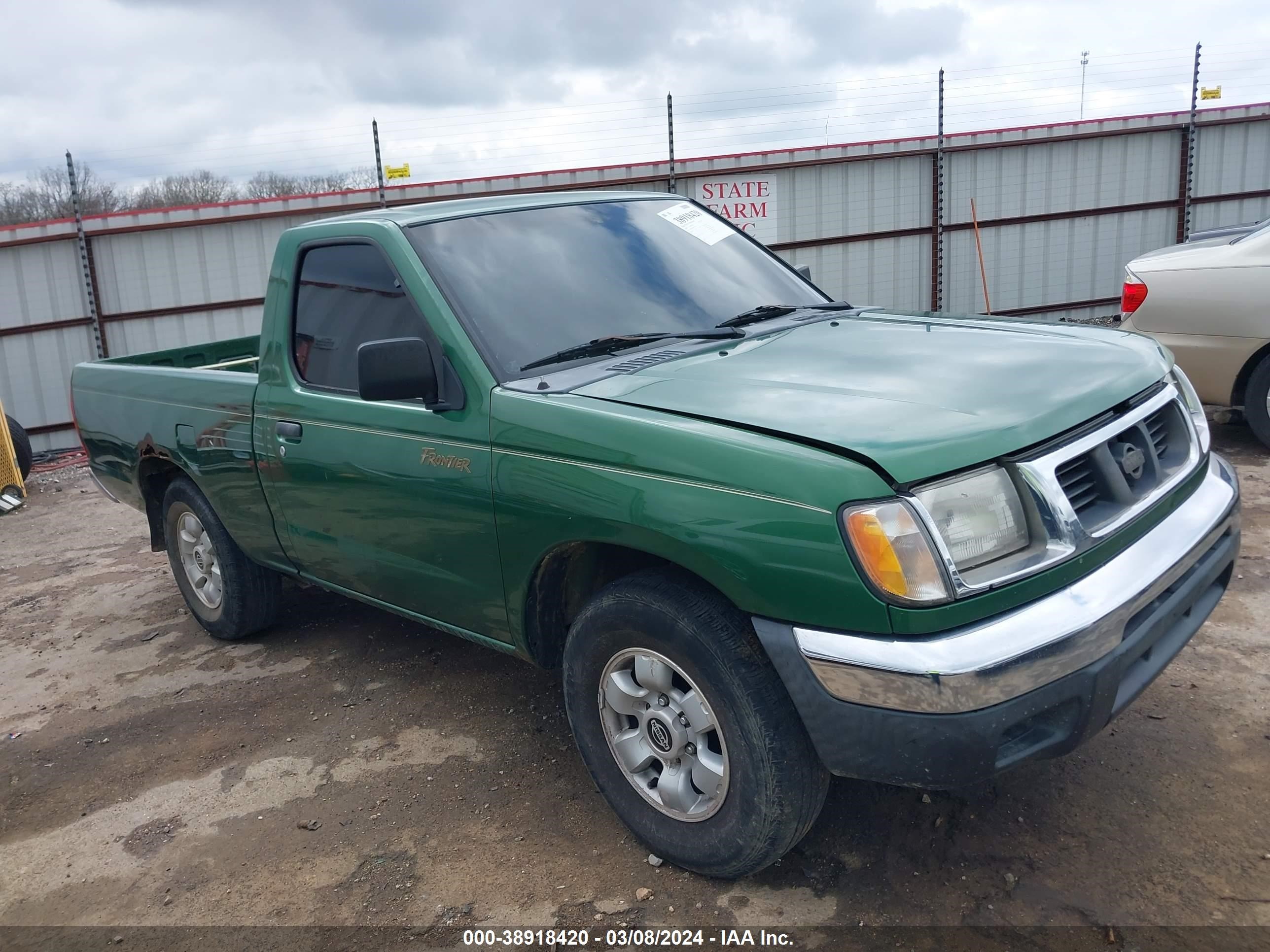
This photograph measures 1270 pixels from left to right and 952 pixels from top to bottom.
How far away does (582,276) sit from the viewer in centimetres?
354

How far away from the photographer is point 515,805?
11.1 feet

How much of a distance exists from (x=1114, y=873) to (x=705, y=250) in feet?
8.09

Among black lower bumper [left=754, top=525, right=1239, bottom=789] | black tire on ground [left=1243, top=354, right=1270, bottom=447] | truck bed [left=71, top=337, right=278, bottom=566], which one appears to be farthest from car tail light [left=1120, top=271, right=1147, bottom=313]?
truck bed [left=71, top=337, right=278, bottom=566]

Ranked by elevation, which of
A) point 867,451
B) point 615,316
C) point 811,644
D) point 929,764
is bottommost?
point 929,764

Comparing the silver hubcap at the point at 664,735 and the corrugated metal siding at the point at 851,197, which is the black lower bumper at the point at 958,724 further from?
the corrugated metal siding at the point at 851,197

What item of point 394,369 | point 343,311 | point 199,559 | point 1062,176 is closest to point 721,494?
point 394,369

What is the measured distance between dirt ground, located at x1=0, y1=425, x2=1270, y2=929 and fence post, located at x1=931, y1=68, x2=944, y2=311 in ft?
30.1

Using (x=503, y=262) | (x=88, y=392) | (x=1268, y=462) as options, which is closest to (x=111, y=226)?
(x=88, y=392)

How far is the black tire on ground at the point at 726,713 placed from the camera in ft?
8.25

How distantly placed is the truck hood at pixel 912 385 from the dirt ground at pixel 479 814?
122 centimetres

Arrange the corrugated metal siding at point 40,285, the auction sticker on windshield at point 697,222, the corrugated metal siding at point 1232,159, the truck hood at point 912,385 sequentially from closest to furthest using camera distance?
the truck hood at point 912,385 → the auction sticker on windshield at point 697,222 → the corrugated metal siding at point 40,285 → the corrugated metal siding at point 1232,159

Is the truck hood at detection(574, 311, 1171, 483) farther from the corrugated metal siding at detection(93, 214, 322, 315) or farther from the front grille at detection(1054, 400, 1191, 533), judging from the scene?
the corrugated metal siding at detection(93, 214, 322, 315)

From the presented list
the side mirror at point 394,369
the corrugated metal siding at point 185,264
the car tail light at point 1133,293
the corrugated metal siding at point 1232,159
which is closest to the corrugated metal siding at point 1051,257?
the corrugated metal siding at point 1232,159

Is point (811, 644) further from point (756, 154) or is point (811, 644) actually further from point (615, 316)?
point (756, 154)
